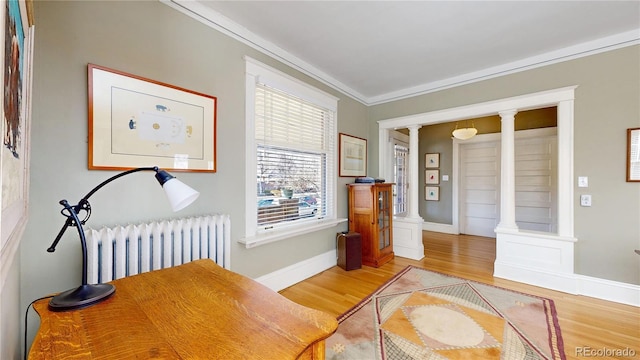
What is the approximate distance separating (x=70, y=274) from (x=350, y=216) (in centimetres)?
290

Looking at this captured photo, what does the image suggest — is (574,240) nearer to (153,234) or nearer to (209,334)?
(209,334)

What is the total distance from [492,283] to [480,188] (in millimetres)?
2858

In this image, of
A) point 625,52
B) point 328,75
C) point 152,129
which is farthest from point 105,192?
point 625,52

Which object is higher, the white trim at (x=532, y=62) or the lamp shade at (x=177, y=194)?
the white trim at (x=532, y=62)

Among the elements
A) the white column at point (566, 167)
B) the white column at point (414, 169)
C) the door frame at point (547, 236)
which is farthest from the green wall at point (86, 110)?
the white column at point (566, 167)

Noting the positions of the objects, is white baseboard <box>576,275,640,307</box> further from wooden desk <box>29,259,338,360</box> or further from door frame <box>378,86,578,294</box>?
wooden desk <box>29,259,338,360</box>

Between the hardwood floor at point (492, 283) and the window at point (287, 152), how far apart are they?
0.76 metres

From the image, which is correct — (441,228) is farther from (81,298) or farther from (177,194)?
(81,298)

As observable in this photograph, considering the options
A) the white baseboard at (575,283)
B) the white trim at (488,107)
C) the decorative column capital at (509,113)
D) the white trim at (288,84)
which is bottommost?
the white baseboard at (575,283)

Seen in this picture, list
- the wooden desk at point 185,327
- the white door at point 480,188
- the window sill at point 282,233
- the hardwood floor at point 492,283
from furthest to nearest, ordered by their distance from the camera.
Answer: the white door at point 480,188 → the window sill at point 282,233 → the hardwood floor at point 492,283 → the wooden desk at point 185,327

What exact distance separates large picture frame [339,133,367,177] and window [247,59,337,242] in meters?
0.22

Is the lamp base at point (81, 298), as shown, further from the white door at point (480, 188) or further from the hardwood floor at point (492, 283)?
Result: the white door at point (480, 188)

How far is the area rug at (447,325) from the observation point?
1.71 metres

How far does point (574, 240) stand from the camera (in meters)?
2.63
